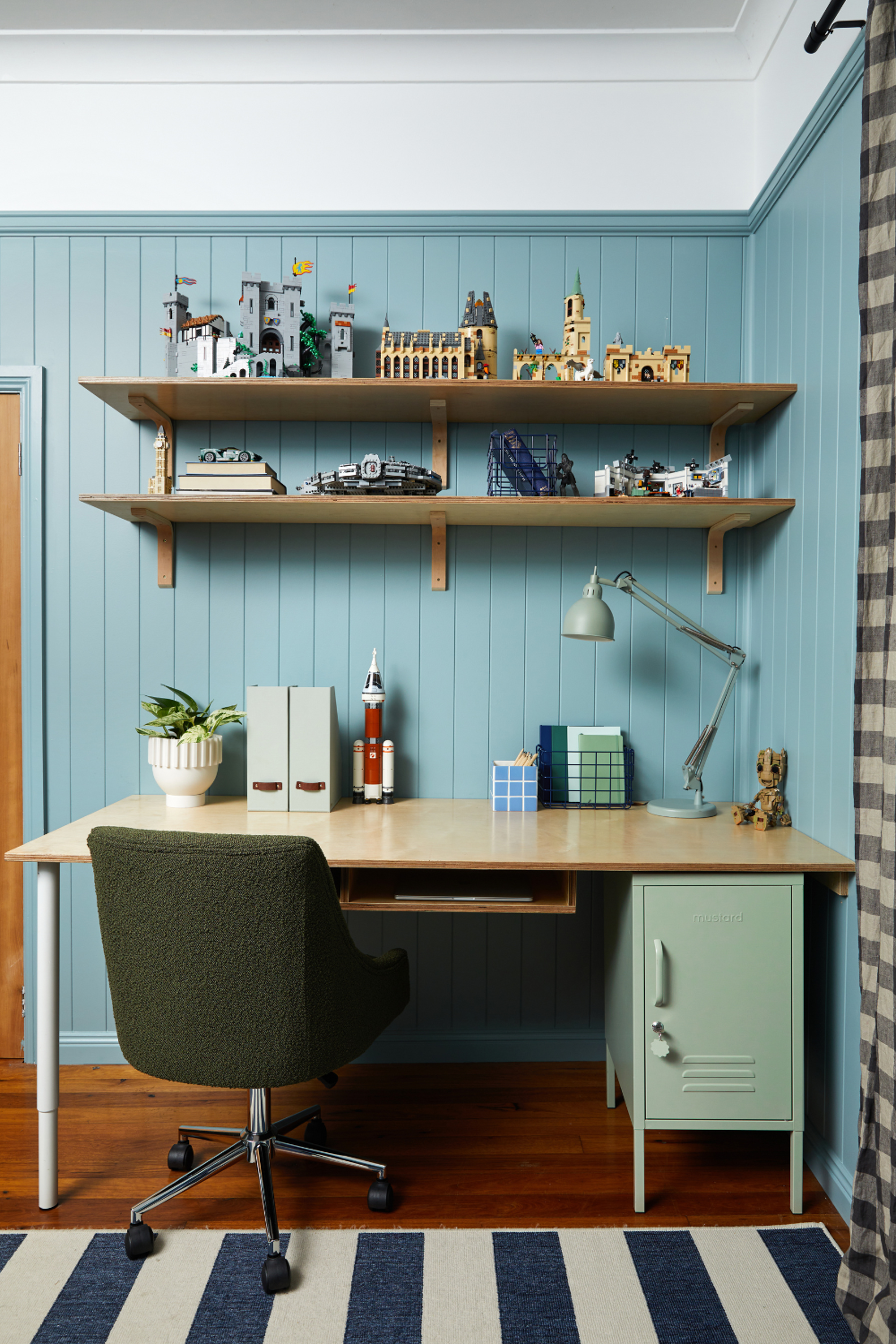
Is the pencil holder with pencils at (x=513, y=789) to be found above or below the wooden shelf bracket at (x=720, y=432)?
below

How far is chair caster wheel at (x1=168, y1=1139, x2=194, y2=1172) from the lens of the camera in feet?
6.19

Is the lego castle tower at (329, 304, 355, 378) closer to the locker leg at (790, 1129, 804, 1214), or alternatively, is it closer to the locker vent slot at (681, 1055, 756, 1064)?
the locker vent slot at (681, 1055, 756, 1064)

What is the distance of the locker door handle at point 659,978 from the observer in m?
1.74

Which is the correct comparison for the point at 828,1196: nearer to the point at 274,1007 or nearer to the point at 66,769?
the point at 274,1007

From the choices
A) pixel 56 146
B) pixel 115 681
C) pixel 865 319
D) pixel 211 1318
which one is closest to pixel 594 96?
pixel 865 319

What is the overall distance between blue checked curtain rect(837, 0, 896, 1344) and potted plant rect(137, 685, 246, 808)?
1.54 metres

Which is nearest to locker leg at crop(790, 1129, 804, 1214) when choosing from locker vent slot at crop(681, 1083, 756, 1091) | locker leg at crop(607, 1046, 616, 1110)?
locker vent slot at crop(681, 1083, 756, 1091)

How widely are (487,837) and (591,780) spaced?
1.61 ft

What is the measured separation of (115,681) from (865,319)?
206 cm

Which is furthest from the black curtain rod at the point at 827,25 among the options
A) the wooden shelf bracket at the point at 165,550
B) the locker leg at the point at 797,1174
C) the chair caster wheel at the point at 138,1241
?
the chair caster wheel at the point at 138,1241

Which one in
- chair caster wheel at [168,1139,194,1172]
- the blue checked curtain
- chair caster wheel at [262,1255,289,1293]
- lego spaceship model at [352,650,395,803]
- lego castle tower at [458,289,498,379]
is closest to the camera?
the blue checked curtain

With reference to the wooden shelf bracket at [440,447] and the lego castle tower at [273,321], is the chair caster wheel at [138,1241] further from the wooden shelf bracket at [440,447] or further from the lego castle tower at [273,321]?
the lego castle tower at [273,321]

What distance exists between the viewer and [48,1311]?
1.50m

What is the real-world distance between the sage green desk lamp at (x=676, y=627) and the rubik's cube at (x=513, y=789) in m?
0.32
